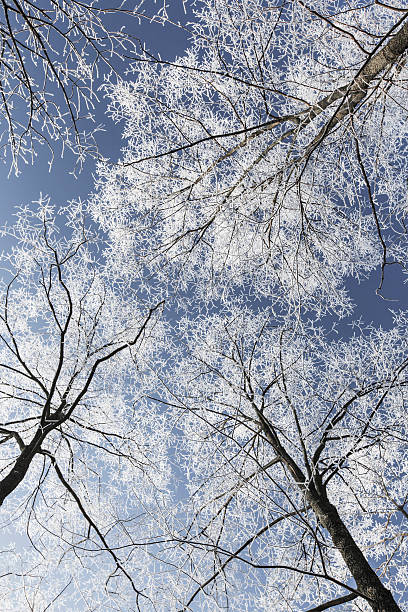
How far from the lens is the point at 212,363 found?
348 centimetres

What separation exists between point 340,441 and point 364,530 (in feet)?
2.82

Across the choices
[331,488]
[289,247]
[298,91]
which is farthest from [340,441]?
[298,91]

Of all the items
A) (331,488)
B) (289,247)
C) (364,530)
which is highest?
(289,247)

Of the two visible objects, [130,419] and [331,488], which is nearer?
[130,419]

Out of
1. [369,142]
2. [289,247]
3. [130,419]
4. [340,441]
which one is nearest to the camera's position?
[369,142]

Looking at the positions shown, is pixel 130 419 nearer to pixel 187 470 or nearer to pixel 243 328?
pixel 187 470

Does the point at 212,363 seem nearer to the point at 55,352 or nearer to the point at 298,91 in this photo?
the point at 55,352

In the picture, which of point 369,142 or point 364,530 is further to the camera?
point 364,530

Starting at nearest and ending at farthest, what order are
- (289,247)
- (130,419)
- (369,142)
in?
(369,142) → (130,419) → (289,247)

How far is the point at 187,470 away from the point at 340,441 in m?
1.06

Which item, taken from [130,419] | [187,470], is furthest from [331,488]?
[130,419]

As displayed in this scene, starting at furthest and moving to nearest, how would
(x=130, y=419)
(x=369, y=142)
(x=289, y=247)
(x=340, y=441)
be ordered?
(x=289, y=247)
(x=130, y=419)
(x=340, y=441)
(x=369, y=142)

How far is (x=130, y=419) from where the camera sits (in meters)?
3.29

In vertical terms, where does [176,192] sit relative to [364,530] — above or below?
above
